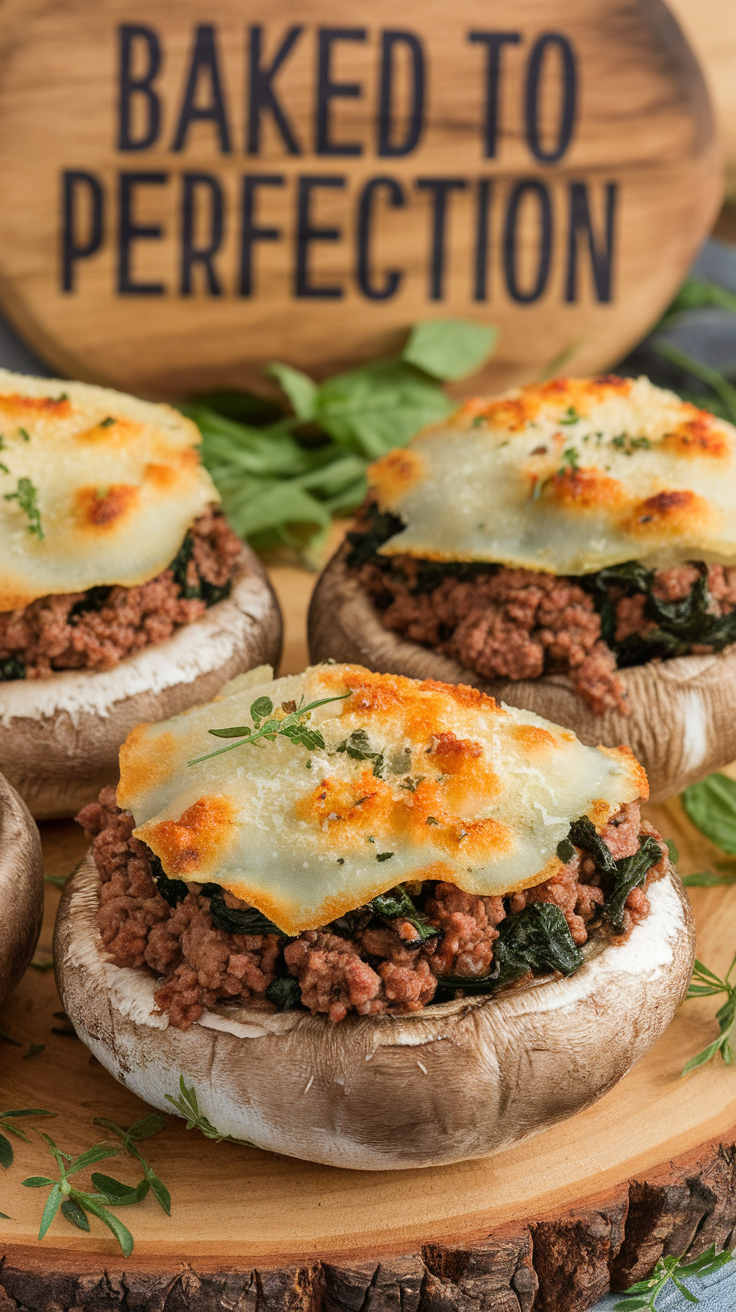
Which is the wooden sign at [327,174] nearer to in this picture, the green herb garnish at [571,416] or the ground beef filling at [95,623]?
the green herb garnish at [571,416]

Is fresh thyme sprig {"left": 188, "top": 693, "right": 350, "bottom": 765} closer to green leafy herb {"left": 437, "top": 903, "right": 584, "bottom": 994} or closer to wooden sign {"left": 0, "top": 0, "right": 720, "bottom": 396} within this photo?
green leafy herb {"left": 437, "top": 903, "right": 584, "bottom": 994}

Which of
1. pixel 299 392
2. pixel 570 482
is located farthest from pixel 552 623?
pixel 299 392

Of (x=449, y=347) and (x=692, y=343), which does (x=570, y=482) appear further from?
(x=692, y=343)

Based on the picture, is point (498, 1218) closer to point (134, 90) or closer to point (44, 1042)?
point (44, 1042)

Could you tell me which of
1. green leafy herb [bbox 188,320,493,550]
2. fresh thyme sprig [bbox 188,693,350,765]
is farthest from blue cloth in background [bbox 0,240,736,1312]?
fresh thyme sprig [bbox 188,693,350,765]

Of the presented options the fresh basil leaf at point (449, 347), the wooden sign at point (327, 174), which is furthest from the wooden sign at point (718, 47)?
the fresh basil leaf at point (449, 347)

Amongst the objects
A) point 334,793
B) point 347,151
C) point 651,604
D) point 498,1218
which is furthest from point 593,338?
point 498,1218
